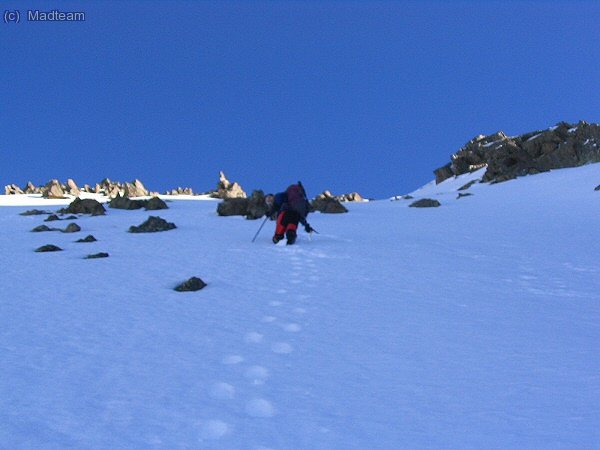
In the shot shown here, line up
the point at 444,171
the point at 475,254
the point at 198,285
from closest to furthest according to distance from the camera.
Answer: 1. the point at 198,285
2. the point at 475,254
3. the point at 444,171

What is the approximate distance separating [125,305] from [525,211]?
71.1ft

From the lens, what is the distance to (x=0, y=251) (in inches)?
489

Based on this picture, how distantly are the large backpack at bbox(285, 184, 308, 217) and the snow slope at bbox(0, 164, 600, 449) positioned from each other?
7.47 feet

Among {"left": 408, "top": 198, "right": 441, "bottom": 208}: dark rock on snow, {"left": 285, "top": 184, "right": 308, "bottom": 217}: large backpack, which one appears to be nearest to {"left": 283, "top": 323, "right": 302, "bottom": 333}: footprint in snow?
{"left": 285, "top": 184, "right": 308, "bottom": 217}: large backpack

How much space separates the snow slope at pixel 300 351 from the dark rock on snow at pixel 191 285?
8.4 inches

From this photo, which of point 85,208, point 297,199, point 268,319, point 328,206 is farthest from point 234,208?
point 268,319

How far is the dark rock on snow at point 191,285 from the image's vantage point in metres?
8.03

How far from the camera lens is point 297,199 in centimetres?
1400

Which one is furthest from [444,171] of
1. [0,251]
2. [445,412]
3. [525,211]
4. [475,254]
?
[445,412]

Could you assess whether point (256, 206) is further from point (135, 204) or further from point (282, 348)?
point (282, 348)

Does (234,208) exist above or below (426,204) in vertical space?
below

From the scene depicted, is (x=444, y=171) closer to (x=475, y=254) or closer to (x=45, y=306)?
(x=475, y=254)

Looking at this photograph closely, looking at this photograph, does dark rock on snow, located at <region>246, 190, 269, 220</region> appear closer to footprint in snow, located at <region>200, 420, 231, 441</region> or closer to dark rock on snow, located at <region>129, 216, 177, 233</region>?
dark rock on snow, located at <region>129, 216, 177, 233</region>

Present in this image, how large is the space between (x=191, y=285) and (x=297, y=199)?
21.1 ft
